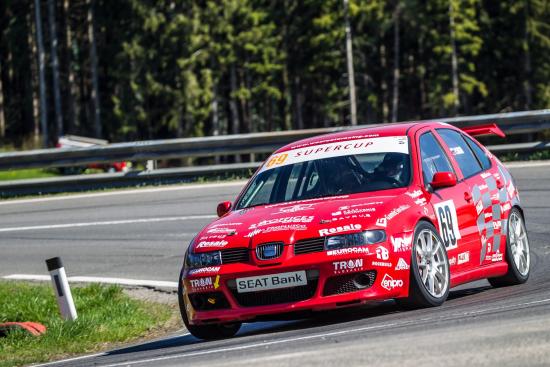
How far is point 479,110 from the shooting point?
70.9 metres

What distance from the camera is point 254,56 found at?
6812 cm

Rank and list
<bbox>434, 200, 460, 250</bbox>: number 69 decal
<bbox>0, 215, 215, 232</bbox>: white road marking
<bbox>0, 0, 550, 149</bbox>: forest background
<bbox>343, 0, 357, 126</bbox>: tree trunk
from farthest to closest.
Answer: <bbox>0, 0, 550, 149</bbox>: forest background, <bbox>343, 0, 357, 126</bbox>: tree trunk, <bbox>0, 215, 215, 232</bbox>: white road marking, <bbox>434, 200, 460, 250</bbox>: number 69 decal

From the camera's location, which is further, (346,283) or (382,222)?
(382,222)

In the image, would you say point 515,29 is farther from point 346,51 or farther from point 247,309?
point 247,309

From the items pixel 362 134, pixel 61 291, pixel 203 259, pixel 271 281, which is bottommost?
pixel 61 291

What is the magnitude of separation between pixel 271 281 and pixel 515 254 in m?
2.69

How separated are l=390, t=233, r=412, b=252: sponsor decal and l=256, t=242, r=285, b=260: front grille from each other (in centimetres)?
75

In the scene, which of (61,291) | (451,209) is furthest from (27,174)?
(451,209)

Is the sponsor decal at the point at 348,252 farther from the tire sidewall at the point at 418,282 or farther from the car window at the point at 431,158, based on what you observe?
the car window at the point at 431,158

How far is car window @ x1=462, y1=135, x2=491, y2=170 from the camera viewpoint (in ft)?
32.4

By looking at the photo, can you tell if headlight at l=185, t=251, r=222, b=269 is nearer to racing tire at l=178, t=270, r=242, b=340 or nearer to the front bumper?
the front bumper

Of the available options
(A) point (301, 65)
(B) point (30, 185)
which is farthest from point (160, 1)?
(B) point (30, 185)

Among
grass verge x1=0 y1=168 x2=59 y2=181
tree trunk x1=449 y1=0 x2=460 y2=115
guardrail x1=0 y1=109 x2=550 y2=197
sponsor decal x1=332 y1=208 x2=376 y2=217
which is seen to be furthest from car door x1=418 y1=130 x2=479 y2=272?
tree trunk x1=449 y1=0 x2=460 y2=115

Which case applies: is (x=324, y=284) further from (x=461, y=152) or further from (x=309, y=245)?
(x=461, y=152)
